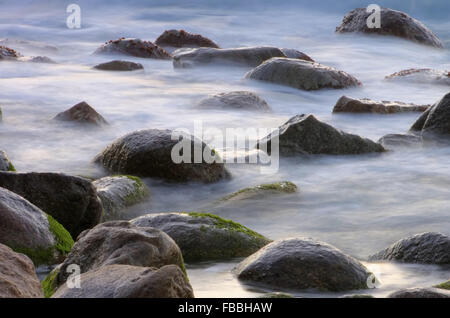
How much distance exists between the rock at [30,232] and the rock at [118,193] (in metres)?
1.19

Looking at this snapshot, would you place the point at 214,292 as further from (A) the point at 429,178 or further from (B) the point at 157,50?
(B) the point at 157,50

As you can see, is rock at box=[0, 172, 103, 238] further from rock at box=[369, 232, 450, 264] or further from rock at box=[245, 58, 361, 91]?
rock at box=[245, 58, 361, 91]

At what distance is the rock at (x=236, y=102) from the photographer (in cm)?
1038

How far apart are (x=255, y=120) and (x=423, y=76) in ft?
16.1

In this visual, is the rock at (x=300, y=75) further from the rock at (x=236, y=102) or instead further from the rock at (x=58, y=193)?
the rock at (x=58, y=193)

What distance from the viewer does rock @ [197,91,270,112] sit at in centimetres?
1038

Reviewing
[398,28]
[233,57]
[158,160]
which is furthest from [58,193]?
[398,28]

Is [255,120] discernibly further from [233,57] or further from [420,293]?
[420,293]

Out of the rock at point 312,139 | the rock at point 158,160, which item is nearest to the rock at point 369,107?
the rock at point 312,139

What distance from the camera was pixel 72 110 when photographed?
30.7 ft

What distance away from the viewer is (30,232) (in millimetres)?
4496

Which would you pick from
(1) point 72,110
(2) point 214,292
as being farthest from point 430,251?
(1) point 72,110

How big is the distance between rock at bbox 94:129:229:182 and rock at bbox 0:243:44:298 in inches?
132
